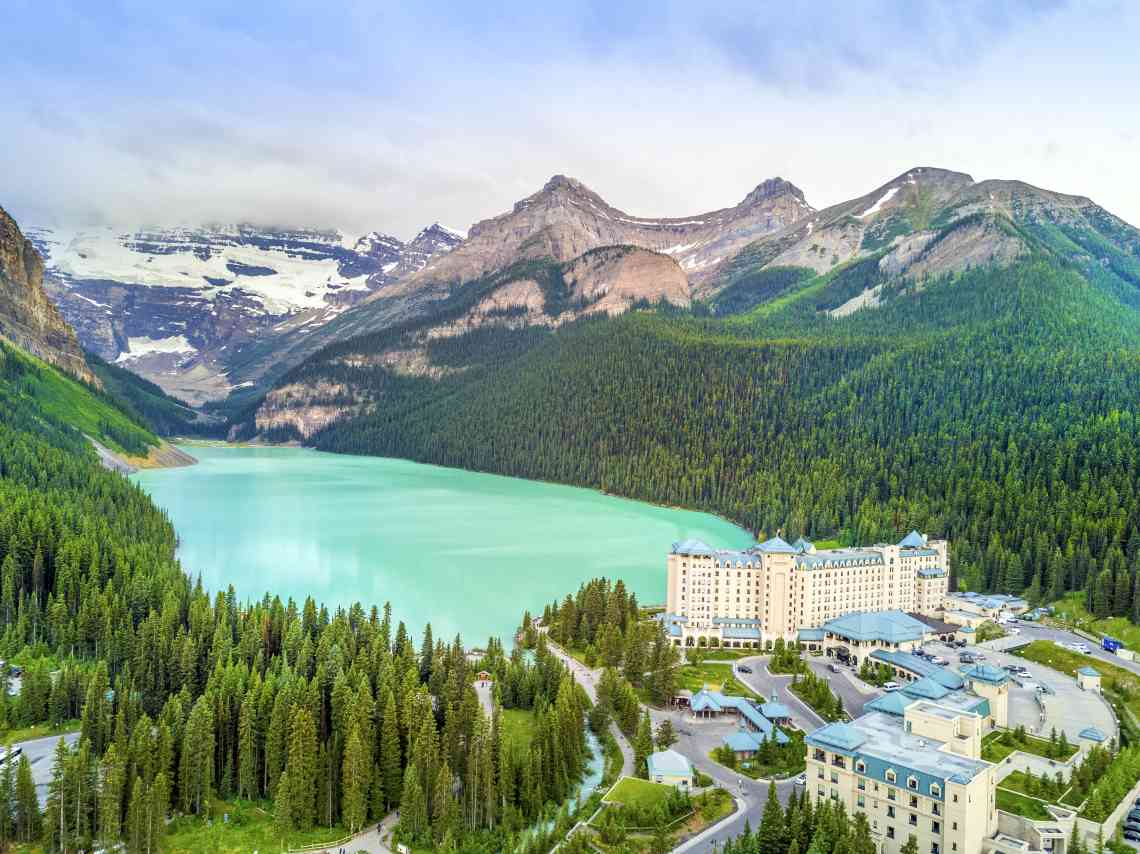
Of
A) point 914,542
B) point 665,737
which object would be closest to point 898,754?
point 665,737

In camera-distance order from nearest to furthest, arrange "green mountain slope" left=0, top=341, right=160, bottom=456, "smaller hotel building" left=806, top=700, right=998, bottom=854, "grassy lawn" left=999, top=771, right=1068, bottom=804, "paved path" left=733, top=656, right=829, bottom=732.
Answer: "smaller hotel building" left=806, top=700, right=998, bottom=854, "grassy lawn" left=999, top=771, right=1068, bottom=804, "paved path" left=733, top=656, right=829, bottom=732, "green mountain slope" left=0, top=341, right=160, bottom=456

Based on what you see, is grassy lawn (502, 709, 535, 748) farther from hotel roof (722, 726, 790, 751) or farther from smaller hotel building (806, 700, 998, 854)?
smaller hotel building (806, 700, 998, 854)

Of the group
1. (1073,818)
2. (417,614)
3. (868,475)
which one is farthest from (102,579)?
(868,475)

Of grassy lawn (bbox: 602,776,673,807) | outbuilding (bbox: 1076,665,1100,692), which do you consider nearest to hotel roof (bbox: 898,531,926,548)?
outbuilding (bbox: 1076,665,1100,692)

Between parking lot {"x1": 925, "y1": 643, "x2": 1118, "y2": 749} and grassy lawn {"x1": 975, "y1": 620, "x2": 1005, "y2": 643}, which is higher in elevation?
grassy lawn {"x1": 975, "y1": 620, "x2": 1005, "y2": 643}

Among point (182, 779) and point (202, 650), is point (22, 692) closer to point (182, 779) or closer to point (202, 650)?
point (202, 650)

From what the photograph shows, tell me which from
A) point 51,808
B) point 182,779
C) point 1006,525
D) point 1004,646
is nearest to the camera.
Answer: point 51,808

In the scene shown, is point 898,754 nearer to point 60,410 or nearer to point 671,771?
point 671,771
